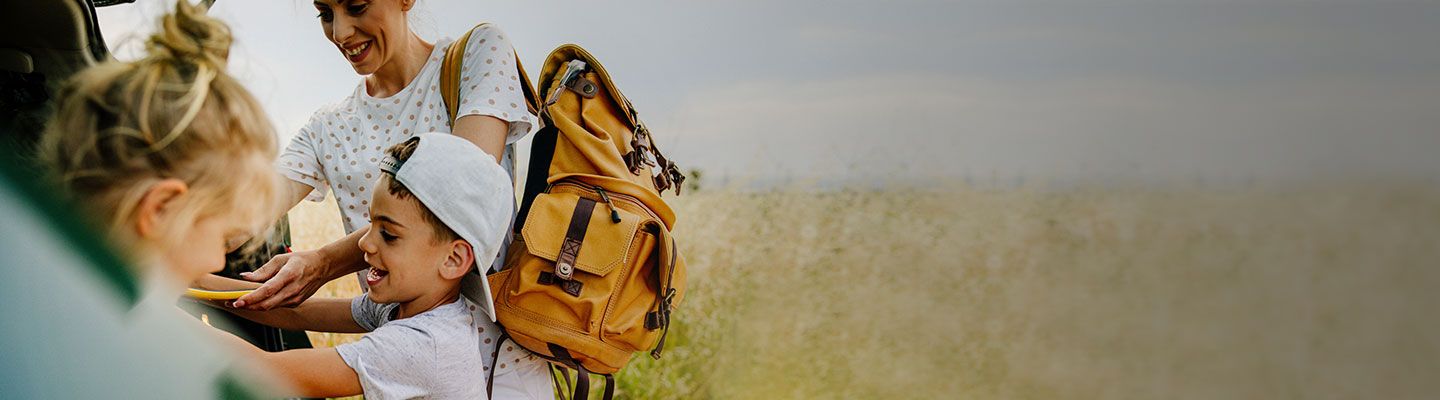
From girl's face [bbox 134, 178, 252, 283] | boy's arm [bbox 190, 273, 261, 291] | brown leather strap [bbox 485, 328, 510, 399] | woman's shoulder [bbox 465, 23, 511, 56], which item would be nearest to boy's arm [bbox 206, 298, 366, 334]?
boy's arm [bbox 190, 273, 261, 291]

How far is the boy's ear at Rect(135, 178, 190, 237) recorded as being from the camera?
42.4 inches

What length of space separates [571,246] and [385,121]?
437mm

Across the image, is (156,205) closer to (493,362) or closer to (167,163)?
(167,163)

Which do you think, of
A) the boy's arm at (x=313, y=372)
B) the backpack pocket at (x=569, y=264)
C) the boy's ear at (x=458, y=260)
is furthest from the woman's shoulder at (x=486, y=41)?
the boy's arm at (x=313, y=372)

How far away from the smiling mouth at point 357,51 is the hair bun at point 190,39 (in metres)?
0.73

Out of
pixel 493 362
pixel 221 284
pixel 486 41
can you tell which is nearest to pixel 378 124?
pixel 486 41

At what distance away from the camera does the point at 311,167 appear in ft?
6.45

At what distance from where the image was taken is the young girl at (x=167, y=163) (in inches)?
41.8

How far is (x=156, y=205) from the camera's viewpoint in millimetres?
1089

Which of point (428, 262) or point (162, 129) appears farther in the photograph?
point (428, 262)

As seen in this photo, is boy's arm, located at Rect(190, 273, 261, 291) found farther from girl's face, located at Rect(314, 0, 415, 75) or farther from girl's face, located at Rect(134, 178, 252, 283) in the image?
girl's face, located at Rect(134, 178, 252, 283)

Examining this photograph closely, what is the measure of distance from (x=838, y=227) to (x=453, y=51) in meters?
3.27

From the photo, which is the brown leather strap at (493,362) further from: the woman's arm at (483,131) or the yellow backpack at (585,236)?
the woman's arm at (483,131)

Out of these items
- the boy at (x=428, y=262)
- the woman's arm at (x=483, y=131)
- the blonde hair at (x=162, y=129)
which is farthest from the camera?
the woman's arm at (x=483, y=131)
